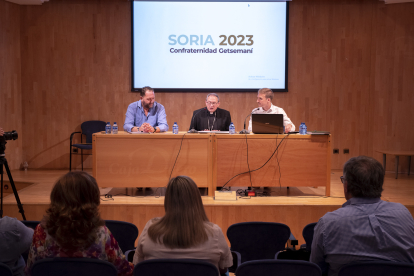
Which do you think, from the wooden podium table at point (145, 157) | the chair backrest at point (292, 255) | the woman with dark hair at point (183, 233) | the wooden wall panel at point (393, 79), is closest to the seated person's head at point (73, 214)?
the woman with dark hair at point (183, 233)

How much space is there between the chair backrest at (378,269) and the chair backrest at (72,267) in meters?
1.05

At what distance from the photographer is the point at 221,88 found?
666 cm

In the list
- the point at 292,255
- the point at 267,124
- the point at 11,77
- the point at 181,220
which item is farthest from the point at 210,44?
the point at 181,220

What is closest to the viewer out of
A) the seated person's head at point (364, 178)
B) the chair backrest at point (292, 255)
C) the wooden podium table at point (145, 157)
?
the seated person's head at point (364, 178)

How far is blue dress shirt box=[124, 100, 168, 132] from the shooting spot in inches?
198

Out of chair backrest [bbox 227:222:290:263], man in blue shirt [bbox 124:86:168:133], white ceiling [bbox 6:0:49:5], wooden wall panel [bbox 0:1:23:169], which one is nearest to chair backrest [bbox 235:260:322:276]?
chair backrest [bbox 227:222:290:263]

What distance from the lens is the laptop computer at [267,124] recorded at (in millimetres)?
4281

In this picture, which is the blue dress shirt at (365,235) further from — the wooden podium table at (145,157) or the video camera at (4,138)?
the video camera at (4,138)

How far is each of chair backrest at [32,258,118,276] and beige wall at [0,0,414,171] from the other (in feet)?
17.1

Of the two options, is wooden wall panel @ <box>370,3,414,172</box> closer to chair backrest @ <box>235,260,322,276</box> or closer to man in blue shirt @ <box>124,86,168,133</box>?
man in blue shirt @ <box>124,86,168,133</box>

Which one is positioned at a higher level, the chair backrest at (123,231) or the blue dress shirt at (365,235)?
the blue dress shirt at (365,235)

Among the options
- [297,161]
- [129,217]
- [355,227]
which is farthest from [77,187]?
[297,161]

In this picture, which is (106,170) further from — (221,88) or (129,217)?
(221,88)

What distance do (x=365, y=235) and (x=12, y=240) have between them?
5.68ft
